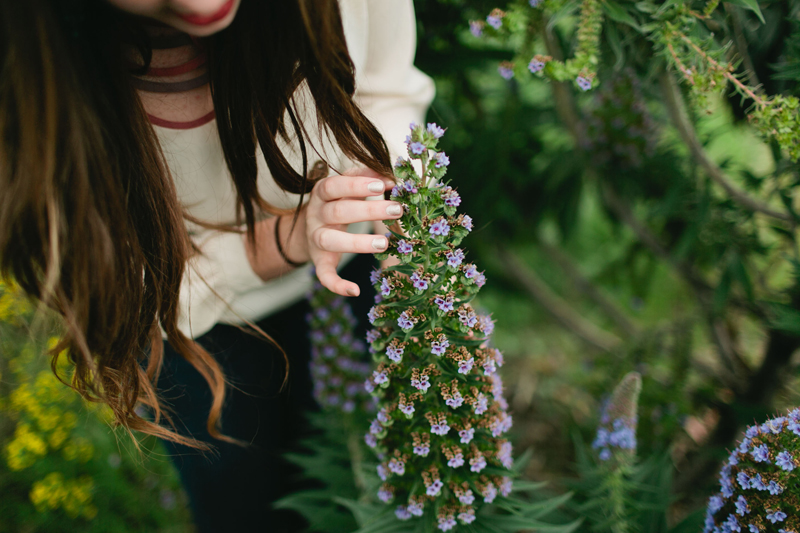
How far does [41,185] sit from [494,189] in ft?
5.42

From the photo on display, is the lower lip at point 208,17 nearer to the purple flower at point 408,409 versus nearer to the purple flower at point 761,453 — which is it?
the purple flower at point 408,409

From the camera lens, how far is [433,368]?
3.17 feet

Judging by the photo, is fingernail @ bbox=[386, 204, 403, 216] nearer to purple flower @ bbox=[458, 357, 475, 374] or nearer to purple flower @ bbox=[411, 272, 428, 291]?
purple flower @ bbox=[411, 272, 428, 291]

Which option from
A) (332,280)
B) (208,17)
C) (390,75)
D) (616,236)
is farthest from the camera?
(616,236)

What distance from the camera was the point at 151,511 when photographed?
6.89 ft

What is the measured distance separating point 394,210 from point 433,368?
0.34m

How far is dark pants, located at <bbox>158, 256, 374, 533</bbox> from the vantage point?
1.43 meters

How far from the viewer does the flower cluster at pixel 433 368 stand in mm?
876

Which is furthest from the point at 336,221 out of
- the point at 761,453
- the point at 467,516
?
the point at 761,453

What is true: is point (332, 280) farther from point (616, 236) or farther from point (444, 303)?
point (616, 236)

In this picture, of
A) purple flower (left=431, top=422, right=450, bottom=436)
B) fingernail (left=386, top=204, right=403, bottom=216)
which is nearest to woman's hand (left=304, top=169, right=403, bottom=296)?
fingernail (left=386, top=204, right=403, bottom=216)

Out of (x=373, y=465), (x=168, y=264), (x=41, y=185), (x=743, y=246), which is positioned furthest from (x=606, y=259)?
(x=41, y=185)

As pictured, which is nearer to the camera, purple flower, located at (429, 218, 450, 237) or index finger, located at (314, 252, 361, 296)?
purple flower, located at (429, 218, 450, 237)

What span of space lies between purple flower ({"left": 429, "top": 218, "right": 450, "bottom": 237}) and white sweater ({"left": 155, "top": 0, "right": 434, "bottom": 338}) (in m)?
0.39
